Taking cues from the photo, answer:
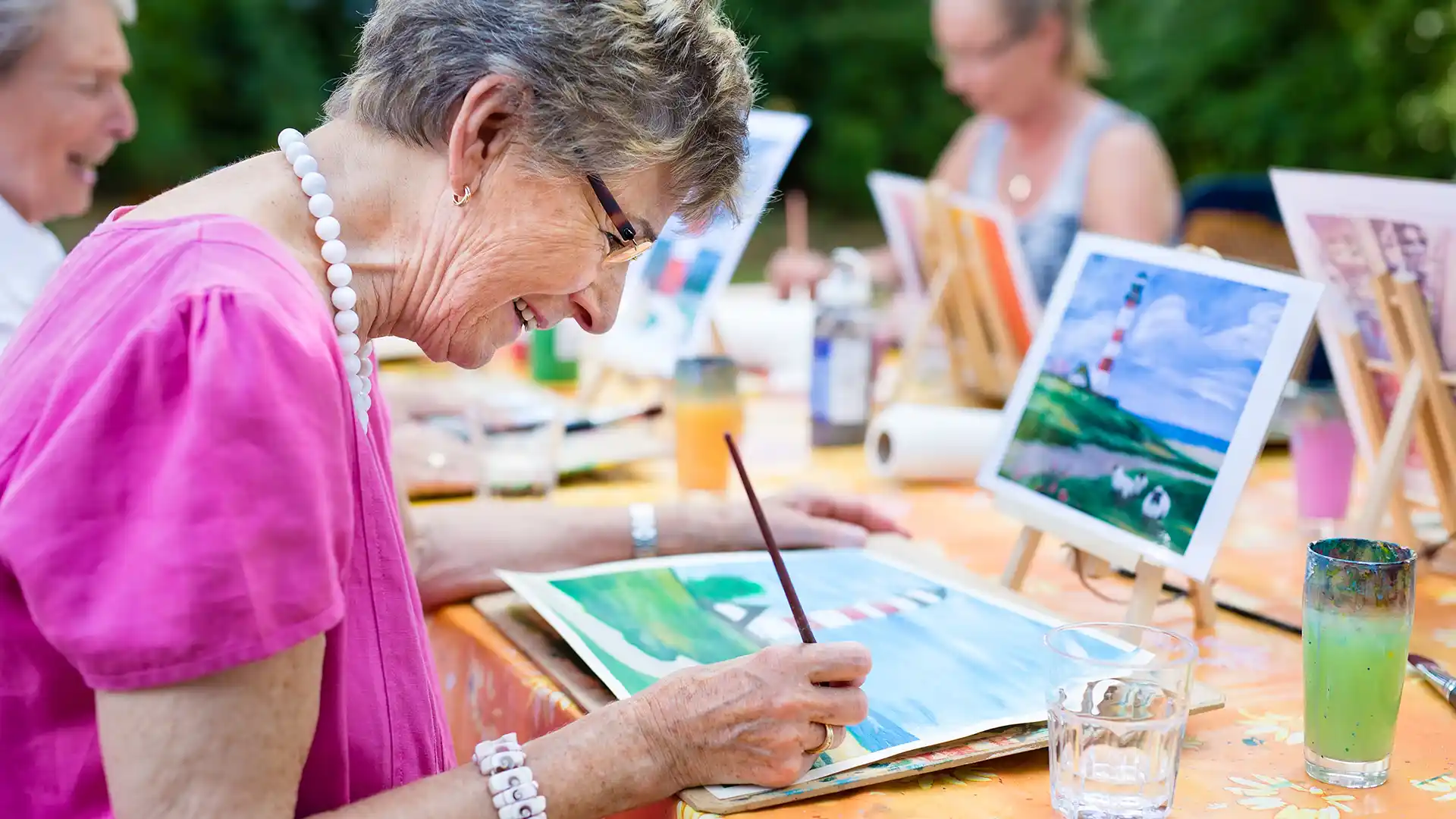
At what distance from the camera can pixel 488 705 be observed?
1.41 m

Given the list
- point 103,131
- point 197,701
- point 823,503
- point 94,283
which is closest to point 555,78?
point 94,283

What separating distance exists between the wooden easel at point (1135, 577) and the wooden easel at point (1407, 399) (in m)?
0.23

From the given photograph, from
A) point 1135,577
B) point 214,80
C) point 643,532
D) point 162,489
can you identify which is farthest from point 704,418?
point 214,80

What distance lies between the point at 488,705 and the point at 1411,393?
1.06m

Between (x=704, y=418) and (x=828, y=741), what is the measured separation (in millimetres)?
926

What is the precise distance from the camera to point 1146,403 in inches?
56.6

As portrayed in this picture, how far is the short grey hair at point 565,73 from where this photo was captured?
3.48ft

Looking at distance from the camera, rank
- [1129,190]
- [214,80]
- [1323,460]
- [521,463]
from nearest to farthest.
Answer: [1323,460]
[521,463]
[1129,190]
[214,80]

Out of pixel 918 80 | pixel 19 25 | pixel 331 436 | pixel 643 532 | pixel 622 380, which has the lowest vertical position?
pixel 622 380

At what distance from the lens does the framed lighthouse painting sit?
133 centimetres

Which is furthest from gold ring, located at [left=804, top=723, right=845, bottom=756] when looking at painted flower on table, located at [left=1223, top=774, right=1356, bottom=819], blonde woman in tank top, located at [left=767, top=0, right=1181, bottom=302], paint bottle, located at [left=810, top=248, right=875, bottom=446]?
blonde woman in tank top, located at [left=767, top=0, right=1181, bottom=302]

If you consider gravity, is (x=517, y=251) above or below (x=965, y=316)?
above

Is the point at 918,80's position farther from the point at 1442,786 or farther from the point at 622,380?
the point at 1442,786

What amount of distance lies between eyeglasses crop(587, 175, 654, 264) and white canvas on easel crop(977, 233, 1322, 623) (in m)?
0.54
